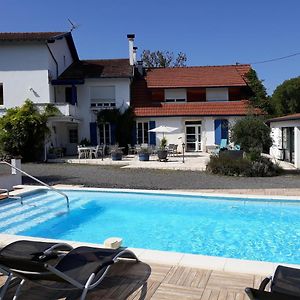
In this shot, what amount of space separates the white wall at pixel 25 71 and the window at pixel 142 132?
692 centimetres

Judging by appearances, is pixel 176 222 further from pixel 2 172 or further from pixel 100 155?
pixel 100 155

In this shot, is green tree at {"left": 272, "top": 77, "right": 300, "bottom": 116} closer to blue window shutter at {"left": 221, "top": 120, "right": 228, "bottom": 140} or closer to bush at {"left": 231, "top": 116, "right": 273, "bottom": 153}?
blue window shutter at {"left": 221, "top": 120, "right": 228, "bottom": 140}

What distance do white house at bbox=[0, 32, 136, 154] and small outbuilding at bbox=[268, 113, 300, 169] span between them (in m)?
11.4

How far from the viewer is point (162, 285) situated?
13.3 ft

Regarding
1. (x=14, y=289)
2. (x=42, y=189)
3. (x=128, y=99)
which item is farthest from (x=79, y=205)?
(x=128, y=99)

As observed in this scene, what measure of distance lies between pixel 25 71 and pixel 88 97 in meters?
4.75

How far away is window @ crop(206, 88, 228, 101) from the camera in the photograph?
28.7 meters

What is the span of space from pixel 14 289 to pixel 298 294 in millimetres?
2889

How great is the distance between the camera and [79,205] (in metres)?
10.3

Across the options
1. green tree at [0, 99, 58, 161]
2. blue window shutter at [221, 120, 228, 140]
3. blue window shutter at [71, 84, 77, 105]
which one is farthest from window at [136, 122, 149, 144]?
green tree at [0, 99, 58, 161]

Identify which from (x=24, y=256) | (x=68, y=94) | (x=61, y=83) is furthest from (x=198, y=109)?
(x=24, y=256)

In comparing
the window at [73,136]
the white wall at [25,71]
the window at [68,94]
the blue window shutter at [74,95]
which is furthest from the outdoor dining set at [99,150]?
the window at [68,94]

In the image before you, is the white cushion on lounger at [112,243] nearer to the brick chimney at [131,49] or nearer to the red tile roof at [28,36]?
the red tile roof at [28,36]

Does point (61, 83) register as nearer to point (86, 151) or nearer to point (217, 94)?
point (86, 151)
